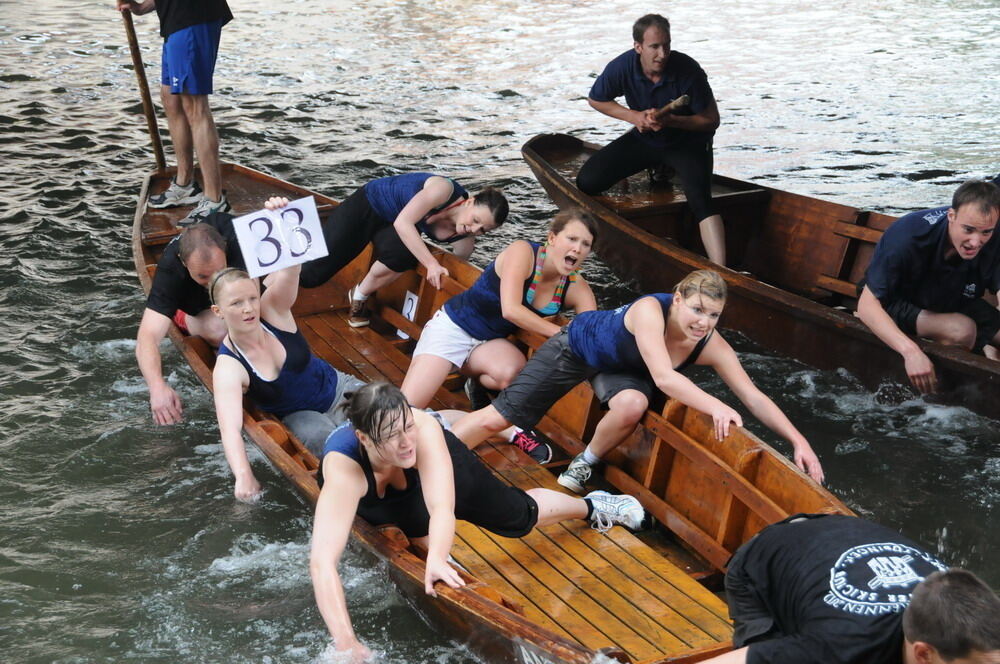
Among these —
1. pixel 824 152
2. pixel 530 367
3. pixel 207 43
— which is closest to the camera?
pixel 530 367

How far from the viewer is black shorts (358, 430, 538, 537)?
411 cm

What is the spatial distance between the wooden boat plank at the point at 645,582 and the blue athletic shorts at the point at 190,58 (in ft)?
13.3

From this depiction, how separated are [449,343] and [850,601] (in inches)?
122

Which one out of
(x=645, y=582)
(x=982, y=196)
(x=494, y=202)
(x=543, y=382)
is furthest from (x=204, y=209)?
(x=982, y=196)

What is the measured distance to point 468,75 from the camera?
15586 millimetres

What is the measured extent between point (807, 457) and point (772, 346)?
2617mm

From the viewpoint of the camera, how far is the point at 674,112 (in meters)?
7.49

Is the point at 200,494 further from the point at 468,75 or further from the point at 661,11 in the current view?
the point at 661,11

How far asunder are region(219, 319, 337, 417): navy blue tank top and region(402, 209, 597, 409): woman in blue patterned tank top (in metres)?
0.45

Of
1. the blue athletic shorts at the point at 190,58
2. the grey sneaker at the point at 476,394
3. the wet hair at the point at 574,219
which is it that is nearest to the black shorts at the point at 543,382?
the wet hair at the point at 574,219

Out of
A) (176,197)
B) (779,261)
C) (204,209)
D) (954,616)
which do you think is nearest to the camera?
(954,616)

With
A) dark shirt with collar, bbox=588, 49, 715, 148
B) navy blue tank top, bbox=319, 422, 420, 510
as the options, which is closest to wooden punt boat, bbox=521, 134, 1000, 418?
dark shirt with collar, bbox=588, 49, 715, 148

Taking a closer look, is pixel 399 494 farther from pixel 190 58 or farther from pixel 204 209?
pixel 190 58

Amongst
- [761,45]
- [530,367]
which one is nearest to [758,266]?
[530,367]
